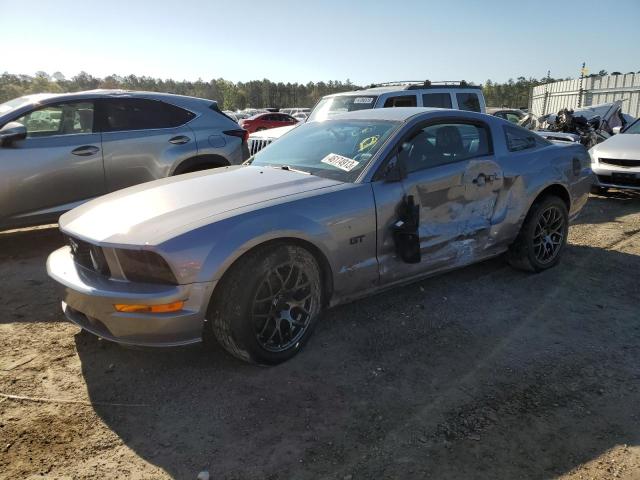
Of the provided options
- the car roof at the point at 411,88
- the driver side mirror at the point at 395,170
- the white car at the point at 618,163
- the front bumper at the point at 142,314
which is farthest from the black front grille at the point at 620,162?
the front bumper at the point at 142,314

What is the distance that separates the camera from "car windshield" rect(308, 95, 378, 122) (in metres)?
7.70

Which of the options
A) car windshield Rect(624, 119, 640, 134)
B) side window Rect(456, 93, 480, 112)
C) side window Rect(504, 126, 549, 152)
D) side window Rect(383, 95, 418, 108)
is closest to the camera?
side window Rect(504, 126, 549, 152)

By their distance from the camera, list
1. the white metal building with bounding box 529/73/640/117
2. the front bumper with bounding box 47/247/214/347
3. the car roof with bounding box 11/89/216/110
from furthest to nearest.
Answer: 1. the white metal building with bounding box 529/73/640/117
2. the car roof with bounding box 11/89/216/110
3. the front bumper with bounding box 47/247/214/347

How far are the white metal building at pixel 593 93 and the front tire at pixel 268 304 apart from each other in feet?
61.1

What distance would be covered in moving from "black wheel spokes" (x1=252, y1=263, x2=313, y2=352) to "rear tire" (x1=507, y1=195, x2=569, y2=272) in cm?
243

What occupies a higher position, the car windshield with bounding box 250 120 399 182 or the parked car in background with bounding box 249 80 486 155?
the parked car in background with bounding box 249 80 486 155

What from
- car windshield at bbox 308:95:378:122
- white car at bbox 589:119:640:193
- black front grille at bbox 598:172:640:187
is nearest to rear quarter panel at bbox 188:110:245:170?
car windshield at bbox 308:95:378:122

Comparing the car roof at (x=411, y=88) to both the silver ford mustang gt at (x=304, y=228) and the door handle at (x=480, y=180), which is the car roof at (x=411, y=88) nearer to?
the silver ford mustang gt at (x=304, y=228)

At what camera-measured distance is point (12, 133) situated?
491 centimetres

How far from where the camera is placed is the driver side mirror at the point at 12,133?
16.1 feet

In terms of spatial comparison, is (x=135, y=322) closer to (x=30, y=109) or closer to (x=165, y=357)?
(x=165, y=357)

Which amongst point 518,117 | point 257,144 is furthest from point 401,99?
point 518,117

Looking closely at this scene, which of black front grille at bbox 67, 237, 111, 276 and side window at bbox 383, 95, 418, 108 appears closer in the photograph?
black front grille at bbox 67, 237, 111, 276

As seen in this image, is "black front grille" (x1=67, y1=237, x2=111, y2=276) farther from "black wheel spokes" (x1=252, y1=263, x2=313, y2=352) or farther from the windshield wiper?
the windshield wiper
